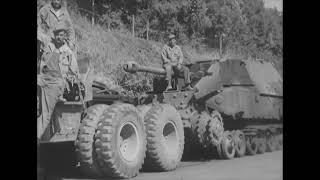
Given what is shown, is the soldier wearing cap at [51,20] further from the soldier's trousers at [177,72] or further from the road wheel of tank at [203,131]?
the road wheel of tank at [203,131]

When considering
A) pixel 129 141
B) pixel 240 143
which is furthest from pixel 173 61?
pixel 240 143

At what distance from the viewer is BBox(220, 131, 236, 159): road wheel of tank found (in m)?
12.3

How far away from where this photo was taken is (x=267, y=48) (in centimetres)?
1004

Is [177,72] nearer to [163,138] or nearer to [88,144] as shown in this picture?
[163,138]

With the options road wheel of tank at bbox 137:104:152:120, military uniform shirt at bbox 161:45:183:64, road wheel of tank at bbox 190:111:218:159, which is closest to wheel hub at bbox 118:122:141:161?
road wheel of tank at bbox 137:104:152:120

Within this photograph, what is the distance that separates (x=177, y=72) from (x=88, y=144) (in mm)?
3812

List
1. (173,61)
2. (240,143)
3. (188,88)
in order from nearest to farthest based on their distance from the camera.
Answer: (173,61) < (188,88) < (240,143)

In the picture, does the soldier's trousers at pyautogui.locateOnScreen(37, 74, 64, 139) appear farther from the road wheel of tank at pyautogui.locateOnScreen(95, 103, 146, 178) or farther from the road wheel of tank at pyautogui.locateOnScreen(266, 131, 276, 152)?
the road wheel of tank at pyautogui.locateOnScreen(266, 131, 276, 152)

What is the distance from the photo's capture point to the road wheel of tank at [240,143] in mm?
12914

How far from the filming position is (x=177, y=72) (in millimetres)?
11766

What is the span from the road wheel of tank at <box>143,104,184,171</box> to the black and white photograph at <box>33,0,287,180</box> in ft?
0.06

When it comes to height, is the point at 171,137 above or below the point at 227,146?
above
